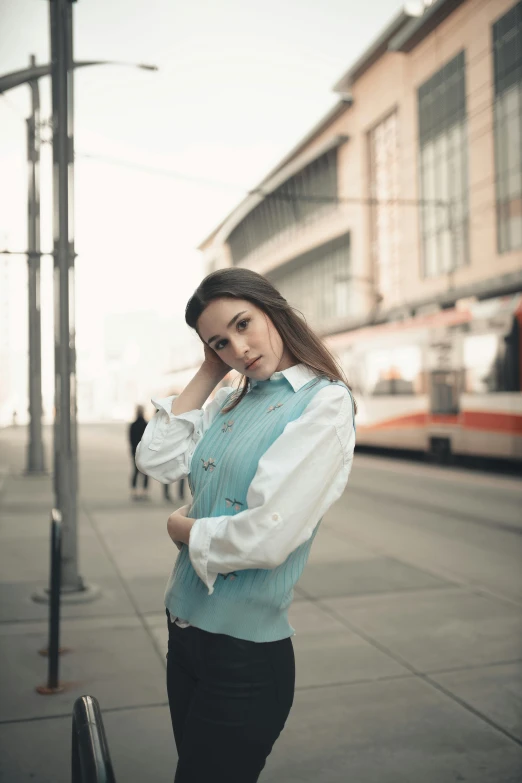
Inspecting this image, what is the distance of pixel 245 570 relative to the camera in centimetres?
179

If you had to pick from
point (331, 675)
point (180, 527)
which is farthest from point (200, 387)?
point (331, 675)

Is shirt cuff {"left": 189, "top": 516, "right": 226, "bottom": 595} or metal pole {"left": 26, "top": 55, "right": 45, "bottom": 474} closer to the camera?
shirt cuff {"left": 189, "top": 516, "right": 226, "bottom": 595}

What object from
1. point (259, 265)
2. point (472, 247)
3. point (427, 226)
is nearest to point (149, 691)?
point (472, 247)

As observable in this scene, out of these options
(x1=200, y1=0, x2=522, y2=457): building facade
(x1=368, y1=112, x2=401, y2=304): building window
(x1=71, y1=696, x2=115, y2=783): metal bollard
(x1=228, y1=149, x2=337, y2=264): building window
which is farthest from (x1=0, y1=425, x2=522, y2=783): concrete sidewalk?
(x1=228, y1=149, x2=337, y2=264): building window

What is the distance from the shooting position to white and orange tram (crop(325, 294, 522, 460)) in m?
16.4

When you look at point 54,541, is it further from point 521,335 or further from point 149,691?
point 521,335

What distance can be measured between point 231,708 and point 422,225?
3358 centimetres

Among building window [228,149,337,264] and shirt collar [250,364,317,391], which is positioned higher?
building window [228,149,337,264]

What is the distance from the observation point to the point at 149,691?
161 inches

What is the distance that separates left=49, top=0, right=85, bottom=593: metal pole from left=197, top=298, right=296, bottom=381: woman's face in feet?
14.6

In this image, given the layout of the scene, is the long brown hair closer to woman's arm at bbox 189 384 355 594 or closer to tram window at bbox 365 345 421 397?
woman's arm at bbox 189 384 355 594

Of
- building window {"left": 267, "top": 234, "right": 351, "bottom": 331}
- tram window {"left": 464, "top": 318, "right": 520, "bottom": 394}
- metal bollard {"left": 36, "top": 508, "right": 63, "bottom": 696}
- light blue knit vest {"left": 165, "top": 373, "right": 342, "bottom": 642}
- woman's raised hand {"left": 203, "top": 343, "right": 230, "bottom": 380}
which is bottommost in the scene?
metal bollard {"left": 36, "top": 508, "right": 63, "bottom": 696}

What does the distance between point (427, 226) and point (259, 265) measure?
25.4 meters

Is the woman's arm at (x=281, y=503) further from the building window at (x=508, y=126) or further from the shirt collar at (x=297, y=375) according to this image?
the building window at (x=508, y=126)
